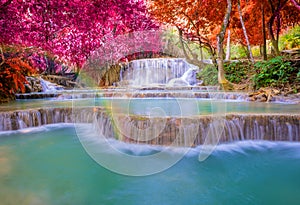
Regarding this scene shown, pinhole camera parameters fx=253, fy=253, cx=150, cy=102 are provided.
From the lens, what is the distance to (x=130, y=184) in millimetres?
2641

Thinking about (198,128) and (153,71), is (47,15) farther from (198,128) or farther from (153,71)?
(153,71)

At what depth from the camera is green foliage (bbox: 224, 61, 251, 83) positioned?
374 inches

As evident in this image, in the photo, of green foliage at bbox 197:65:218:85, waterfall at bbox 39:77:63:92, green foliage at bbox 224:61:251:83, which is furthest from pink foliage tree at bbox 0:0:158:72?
green foliage at bbox 197:65:218:85

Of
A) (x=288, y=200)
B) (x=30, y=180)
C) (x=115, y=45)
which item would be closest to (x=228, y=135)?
(x=288, y=200)

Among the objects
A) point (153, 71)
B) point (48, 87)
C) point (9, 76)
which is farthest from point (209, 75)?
point (9, 76)

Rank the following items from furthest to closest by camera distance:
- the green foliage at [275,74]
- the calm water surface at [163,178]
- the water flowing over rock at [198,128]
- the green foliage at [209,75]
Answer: the green foliage at [209,75] < the green foliage at [275,74] < the water flowing over rock at [198,128] < the calm water surface at [163,178]

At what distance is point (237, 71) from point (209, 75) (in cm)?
130

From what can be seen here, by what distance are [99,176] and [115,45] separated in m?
9.25

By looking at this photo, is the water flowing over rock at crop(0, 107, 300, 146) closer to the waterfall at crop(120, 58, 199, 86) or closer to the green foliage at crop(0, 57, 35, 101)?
the green foliage at crop(0, 57, 35, 101)

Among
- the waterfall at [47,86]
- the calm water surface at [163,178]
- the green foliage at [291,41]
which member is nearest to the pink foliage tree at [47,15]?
the calm water surface at [163,178]

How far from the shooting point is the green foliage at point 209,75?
34.0 ft

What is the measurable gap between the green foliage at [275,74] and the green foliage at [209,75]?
243cm

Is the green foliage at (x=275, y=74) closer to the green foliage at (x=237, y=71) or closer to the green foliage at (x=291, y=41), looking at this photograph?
the green foliage at (x=237, y=71)

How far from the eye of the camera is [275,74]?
24.2ft
